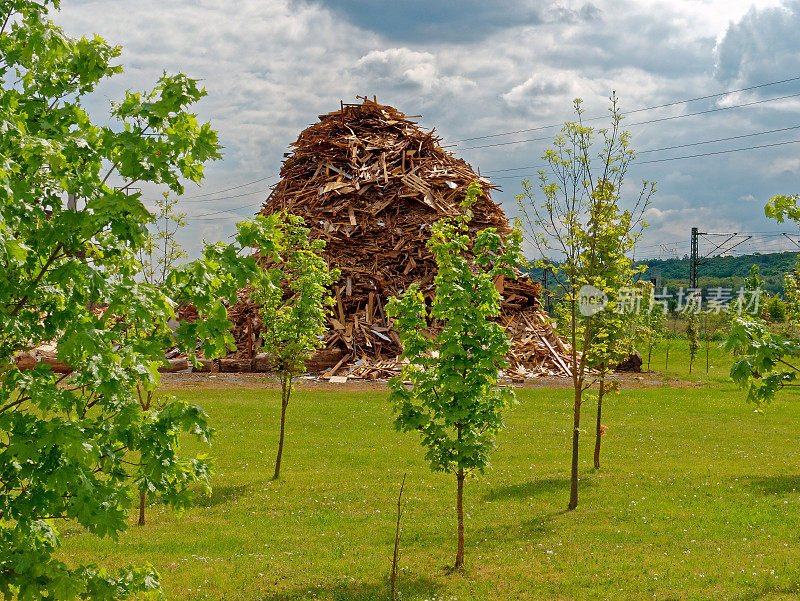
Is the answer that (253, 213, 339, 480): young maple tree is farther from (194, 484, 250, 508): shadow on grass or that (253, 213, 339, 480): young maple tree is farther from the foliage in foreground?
the foliage in foreground

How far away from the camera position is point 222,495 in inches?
567

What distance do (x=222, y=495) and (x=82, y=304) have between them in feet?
32.3

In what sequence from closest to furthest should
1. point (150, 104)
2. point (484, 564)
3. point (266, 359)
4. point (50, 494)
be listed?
point (50, 494)
point (150, 104)
point (484, 564)
point (266, 359)

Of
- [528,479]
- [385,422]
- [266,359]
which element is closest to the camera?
[528,479]

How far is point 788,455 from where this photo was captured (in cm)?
1833

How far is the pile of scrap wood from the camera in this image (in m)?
36.3

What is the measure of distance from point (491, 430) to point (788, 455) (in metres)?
12.6

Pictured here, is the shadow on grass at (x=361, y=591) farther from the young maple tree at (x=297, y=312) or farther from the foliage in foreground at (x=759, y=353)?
the young maple tree at (x=297, y=312)

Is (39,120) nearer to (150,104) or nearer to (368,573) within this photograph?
(150,104)

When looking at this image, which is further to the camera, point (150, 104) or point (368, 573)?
point (368, 573)

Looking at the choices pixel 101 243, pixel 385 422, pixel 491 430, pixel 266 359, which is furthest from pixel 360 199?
pixel 101 243

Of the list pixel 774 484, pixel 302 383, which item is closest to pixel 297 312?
pixel 774 484

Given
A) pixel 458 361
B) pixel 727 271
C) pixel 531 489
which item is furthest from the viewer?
pixel 727 271

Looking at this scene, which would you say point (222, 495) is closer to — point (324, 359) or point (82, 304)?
point (82, 304)
